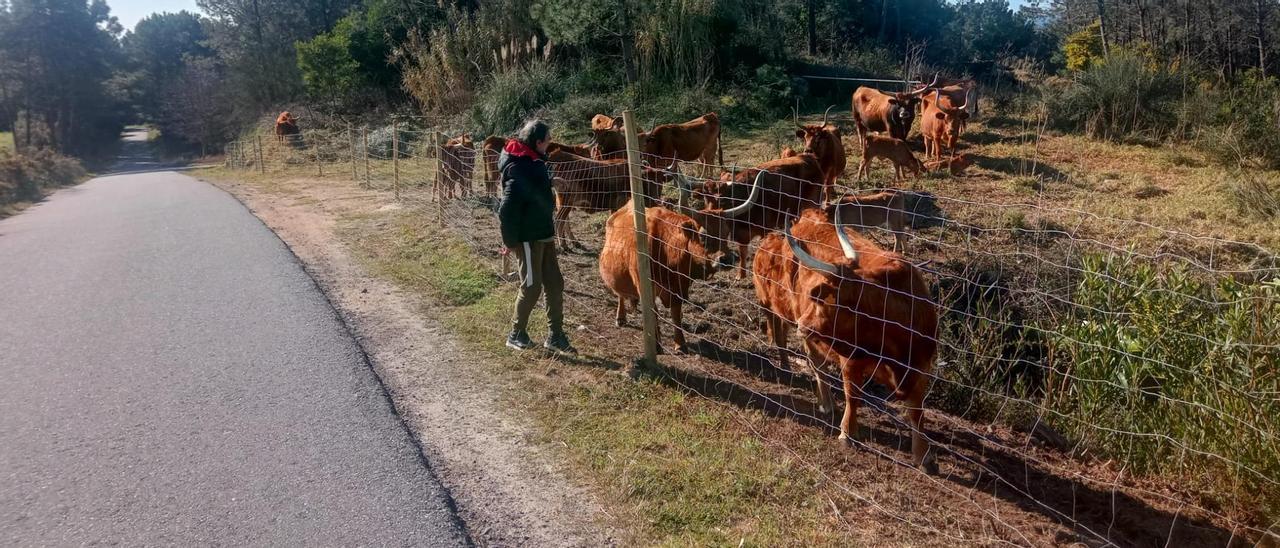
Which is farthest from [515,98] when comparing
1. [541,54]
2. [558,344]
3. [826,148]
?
[558,344]

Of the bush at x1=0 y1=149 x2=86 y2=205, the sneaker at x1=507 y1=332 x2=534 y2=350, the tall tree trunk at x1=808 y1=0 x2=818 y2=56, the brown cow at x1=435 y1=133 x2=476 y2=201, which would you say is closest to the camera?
the sneaker at x1=507 y1=332 x2=534 y2=350

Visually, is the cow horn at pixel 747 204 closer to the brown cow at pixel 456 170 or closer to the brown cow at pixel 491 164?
the brown cow at pixel 491 164

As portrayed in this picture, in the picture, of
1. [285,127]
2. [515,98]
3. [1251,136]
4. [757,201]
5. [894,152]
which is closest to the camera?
[757,201]

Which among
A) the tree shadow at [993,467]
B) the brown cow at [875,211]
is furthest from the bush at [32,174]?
the tree shadow at [993,467]

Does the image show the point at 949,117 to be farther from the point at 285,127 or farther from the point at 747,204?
the point at 285,127

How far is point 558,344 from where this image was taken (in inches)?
263

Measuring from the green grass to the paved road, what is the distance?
93cm

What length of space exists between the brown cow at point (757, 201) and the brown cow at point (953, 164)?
3.13 meters

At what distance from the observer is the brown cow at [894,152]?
12.6 meters

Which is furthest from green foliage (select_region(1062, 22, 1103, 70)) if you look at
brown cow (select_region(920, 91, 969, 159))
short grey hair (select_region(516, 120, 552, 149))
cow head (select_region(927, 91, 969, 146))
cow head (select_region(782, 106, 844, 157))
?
short grey hair (select_region(516, 120, 552, 149))

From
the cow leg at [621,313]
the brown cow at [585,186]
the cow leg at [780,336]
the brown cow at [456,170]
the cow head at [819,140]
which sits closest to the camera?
the cow leg at [780,336]

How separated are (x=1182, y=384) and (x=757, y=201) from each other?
5422 mm

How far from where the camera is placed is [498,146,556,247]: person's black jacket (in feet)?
20.9

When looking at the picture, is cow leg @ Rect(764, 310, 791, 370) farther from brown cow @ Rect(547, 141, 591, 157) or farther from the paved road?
brown cow @ Rect(547, 141, 591, 157)
